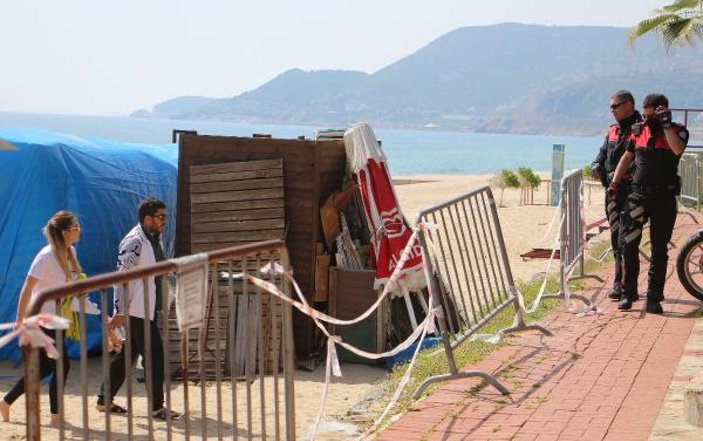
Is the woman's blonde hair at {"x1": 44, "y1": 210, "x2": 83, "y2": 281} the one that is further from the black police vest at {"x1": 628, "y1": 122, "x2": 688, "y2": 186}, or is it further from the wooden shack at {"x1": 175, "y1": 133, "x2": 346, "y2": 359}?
the black police vest at {"x1": 628, "y1": 122, "x2": 688, "y2": 186}

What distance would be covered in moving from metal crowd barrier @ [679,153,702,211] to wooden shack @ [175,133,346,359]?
11162 millimetres

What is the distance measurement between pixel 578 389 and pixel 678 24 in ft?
80.8

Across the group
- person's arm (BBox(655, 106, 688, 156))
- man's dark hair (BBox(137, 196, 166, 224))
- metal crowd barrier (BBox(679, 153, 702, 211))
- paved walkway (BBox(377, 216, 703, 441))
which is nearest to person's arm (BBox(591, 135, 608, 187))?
person's arm (BBox(655, 106, 688, 156))

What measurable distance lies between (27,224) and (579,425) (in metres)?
6.41

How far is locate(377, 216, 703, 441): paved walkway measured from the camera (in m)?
5.84

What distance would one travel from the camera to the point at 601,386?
6809 mm

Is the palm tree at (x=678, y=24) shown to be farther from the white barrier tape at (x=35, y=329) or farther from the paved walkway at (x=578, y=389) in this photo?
the white barrier tape at (x=35, y=329)

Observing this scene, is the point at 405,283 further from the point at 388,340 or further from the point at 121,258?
the point at 121,258

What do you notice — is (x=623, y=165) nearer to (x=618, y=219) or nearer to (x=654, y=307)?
(x=618, y=219)

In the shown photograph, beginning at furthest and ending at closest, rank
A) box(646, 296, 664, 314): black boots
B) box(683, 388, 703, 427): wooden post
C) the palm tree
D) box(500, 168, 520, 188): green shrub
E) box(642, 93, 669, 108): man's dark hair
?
box(500, 168, 520, 188): green shrub
the palm tree
box(646, 296, 664, 314): black boots
box(642, 93, 669, 108): man's dark hair
box(683, 388, 703, 427): wooden post

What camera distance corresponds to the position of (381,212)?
1057 centimetres

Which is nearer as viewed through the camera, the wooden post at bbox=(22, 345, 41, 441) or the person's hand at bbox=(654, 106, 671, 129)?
the wooden post at bbox=(22, 345, 41, 441)

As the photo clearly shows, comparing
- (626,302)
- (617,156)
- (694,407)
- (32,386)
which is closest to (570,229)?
(617,156)

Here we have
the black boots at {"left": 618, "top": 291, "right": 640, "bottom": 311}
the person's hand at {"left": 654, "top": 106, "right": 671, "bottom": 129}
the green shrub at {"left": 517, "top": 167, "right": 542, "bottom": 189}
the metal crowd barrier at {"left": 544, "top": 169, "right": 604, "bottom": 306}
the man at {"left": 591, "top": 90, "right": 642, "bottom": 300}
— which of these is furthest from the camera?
the green shrub at {"left": 517, "top": 167, "right": 542, "bottom": 189}
